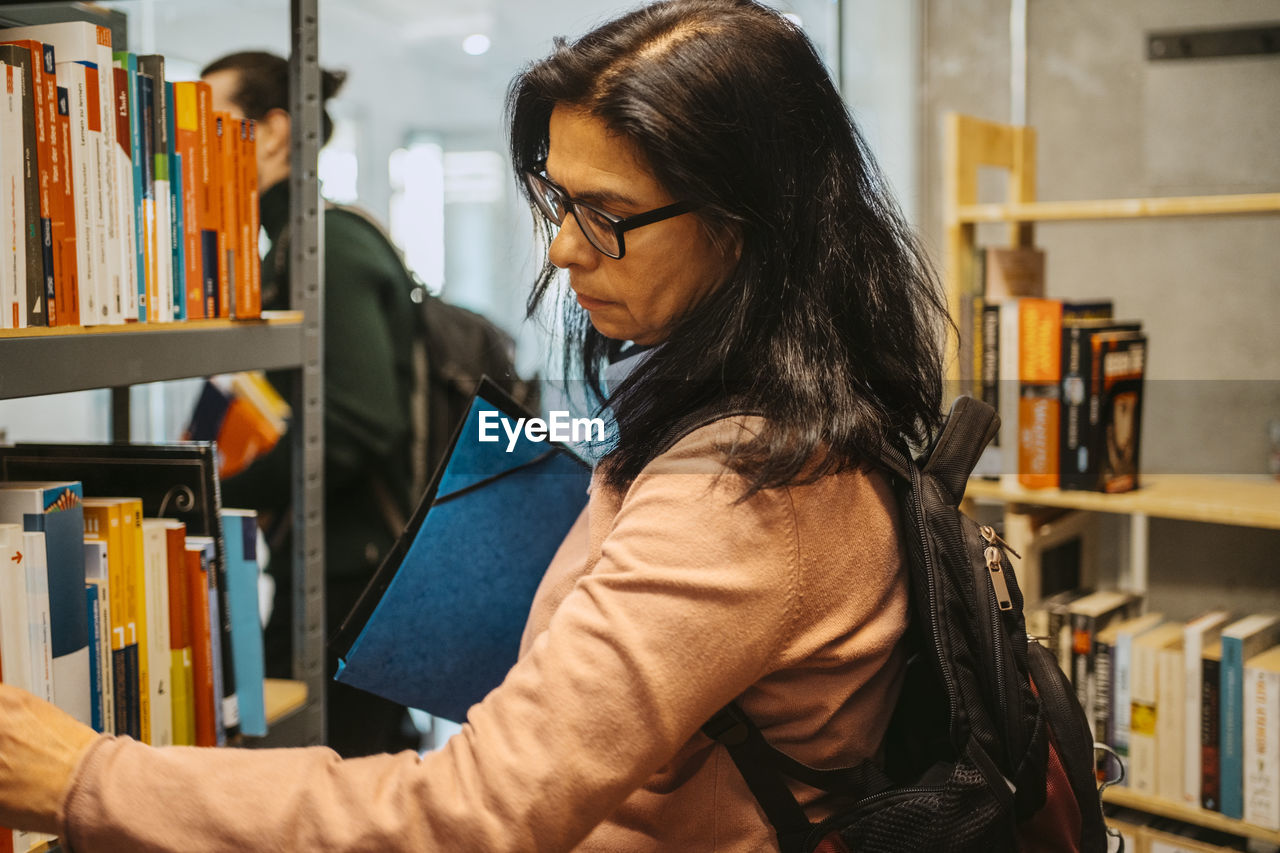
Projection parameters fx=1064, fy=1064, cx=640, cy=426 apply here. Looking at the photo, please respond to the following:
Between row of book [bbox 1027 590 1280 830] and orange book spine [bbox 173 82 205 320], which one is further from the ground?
orange book spine [bbox 173 82 205 320]

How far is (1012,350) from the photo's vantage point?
1.98 m

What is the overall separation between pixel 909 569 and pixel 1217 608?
1669mm

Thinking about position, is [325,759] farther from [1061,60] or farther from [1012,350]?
[1061,60]

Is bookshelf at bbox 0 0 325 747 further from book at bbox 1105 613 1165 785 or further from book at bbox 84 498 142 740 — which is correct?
book at bbox 1105 613 1165 785

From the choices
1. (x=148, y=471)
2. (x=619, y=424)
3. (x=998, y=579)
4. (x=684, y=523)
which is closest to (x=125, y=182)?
(x=148, y=471)

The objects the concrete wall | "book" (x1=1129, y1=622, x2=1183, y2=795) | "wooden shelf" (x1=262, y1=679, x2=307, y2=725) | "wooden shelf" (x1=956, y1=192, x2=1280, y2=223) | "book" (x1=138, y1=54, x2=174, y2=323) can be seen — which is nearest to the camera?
"book" (x1=138, y1=54, x2=174, y2=323)

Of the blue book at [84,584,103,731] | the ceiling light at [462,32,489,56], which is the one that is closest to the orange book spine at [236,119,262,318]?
the blue book at [84,584,103,731]

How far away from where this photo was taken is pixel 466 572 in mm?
1089

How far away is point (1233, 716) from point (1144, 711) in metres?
0.15

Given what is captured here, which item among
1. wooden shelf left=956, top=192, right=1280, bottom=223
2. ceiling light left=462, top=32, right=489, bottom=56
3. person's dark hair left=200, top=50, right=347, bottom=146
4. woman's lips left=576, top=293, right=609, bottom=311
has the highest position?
ceiling light left=462, top=32, right=489, bottom=56

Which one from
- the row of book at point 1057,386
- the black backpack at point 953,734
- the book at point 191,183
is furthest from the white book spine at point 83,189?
→ the row of book at point 1057,386

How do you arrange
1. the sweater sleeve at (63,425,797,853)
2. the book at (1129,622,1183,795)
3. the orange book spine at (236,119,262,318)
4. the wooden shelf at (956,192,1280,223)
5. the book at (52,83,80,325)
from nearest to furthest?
1. the sweater sleeve at (63,425,797,853)
2. the book at (52,83,80,325)
3. the orange book spine at (236,119,262,318)
4. the wooden shelf at (956,192,1280,223)
5. the book at (1129,622,1183,795)

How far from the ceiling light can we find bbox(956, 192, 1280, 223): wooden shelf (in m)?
2.82

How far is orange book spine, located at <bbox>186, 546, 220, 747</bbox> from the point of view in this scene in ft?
3.60
